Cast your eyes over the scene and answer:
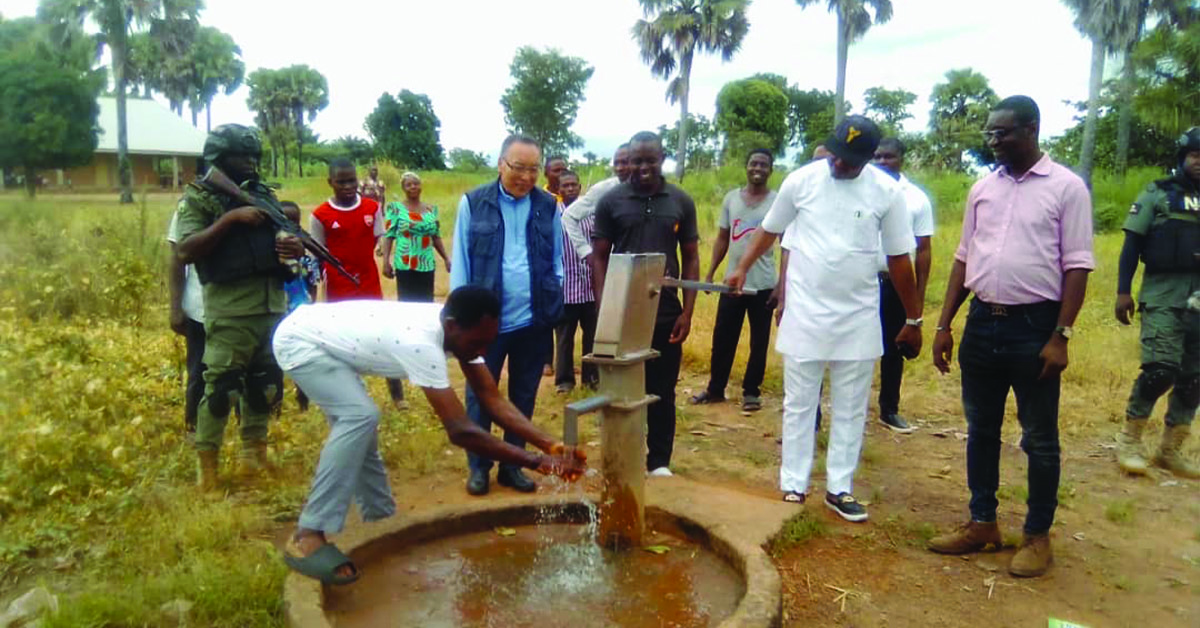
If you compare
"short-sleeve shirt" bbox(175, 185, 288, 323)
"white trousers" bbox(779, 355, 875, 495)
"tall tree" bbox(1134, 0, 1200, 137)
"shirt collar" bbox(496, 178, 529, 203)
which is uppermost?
"tall tree" bbox(1134, 0, 1200, 137)

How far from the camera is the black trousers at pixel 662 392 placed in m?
4.16

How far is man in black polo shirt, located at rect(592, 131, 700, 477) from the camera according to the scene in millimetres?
4078

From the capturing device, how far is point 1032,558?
3316 millimetres

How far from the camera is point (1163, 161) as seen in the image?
2458 cm

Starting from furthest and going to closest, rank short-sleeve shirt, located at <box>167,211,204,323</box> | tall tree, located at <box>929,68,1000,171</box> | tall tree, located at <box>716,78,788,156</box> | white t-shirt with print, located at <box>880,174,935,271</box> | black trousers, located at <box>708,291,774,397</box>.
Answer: tall tree, located at <box>716,78,788,156</box>, tall tree, located at <box>929,68,1000,171</box>, black trousers, located at <box>708,291,774,397</box>, white t-shirt with print, located at <box>880,174,935,271</box>, short-sleeve shirt, located at <box>167,211,204,323</box>

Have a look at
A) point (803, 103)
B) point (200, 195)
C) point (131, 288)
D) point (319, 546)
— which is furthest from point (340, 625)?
point (803, 103)

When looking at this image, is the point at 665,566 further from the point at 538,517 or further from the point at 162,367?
the point at 162,367

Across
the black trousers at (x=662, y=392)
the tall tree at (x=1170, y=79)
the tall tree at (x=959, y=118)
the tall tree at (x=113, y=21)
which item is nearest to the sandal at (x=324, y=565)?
the black trousers at (x=662, y=392)

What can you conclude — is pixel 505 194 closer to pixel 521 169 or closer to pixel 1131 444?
pixel 521 169

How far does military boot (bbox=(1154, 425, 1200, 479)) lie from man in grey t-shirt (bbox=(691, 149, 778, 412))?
7.16 ft

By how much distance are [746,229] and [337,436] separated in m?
3.27

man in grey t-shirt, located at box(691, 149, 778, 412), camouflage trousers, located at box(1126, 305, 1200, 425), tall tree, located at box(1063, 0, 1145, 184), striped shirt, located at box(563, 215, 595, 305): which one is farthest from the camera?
tall tree, located at box(1063, 0, 1145, 184)

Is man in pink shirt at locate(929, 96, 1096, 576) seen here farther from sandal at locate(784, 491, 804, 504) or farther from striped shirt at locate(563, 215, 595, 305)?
striped shirt at locate(563, 215, 595, 305)

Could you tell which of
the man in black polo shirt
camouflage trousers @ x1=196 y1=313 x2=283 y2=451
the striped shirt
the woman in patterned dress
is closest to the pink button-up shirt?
the man in black polo shirt
